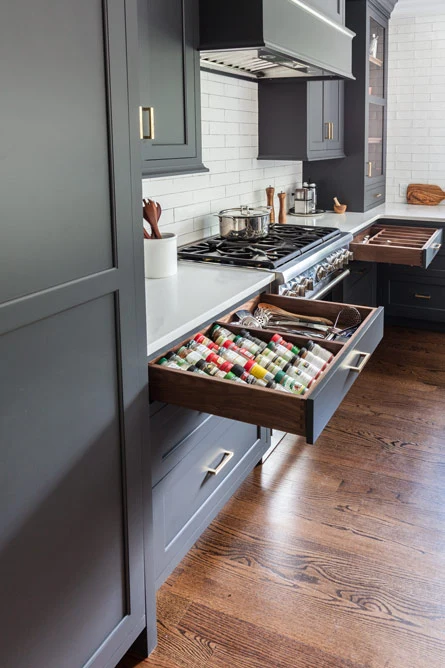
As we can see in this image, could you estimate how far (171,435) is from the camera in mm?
1872

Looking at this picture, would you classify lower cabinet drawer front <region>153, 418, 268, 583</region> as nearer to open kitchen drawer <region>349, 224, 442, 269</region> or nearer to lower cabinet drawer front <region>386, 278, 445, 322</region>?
open kitchen drawer <region>349, 224, 442, 269</region>

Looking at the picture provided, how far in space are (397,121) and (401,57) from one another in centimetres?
49

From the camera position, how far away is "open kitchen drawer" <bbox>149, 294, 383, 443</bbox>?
59.4 inches

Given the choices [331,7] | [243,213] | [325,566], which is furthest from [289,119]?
[325,566]

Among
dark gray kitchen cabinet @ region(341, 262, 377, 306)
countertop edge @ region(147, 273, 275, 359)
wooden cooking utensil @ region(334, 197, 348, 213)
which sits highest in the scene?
wooden cooking utensil @ region(334, 197, 348, 213)

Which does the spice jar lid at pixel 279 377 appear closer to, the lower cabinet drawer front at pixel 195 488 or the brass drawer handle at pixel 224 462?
the lower cabinet drawer front at pixel 195 488

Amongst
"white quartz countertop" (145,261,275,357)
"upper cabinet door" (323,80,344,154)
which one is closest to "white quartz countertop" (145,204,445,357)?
"white quartz countertop" (145,261,275,357)

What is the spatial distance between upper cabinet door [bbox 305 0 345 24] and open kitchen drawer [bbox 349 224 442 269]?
1242 mm

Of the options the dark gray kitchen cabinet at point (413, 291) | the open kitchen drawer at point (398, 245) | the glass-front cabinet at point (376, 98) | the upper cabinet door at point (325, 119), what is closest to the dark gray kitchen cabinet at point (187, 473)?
the open kitchen drawer at point (398, 245)

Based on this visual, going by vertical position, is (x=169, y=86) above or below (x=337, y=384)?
above

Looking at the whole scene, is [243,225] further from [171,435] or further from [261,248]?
[171,435]

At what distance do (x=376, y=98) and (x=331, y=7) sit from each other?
54.2 inches

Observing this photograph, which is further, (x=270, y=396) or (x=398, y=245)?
(x=398, y=245)

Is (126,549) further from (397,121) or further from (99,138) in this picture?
(397,121)
